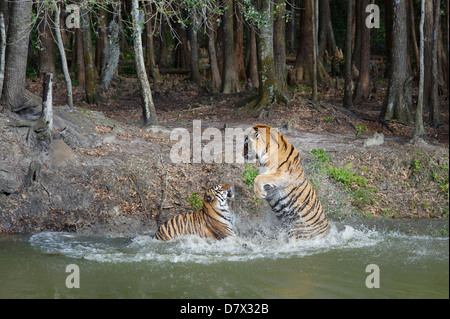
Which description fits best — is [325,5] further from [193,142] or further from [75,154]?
[75,154]

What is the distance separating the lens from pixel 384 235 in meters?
8.09

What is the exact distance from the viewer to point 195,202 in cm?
946

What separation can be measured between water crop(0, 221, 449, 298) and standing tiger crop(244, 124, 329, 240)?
260 mm

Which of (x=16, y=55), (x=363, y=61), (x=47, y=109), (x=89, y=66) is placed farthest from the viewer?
(x=363, y=61)

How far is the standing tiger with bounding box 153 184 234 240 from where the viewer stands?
24.9ft

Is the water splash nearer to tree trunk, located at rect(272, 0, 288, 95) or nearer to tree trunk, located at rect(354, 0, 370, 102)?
tree trunk, located at rect(272, 0, 288, 95)

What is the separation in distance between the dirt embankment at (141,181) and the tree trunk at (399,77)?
2944 millimetres

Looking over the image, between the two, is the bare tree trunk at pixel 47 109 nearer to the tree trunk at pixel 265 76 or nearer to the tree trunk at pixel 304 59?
the tree trunk at pixel 265 76

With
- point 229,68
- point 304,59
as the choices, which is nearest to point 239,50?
point 304,59

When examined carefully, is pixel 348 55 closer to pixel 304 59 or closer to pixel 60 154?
pixel 304 59

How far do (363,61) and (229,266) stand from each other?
12.8 meters
